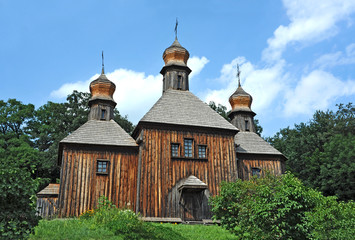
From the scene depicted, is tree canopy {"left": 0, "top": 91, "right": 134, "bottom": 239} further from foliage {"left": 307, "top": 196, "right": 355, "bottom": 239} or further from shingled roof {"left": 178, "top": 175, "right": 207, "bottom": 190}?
foliage {"left": 307, "top": 196, "right": 355, "bottom": 239}

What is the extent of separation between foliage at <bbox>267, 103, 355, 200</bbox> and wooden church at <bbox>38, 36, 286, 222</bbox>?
14.2 metres

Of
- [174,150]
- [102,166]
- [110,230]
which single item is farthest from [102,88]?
[110,230]

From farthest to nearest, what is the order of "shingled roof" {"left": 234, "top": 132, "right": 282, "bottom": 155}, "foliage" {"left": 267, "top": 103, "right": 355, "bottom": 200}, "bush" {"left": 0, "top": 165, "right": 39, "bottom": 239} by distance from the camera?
"foliage" {"left": 267, "top": 103, "right": 355, "bottom": 200} → "shingled roof" {"left": 234, "top": 132, "right": 282, "bottom": 155} → "bush" {"left": 0, "top": 165, "right": 39, "bottom": 239}

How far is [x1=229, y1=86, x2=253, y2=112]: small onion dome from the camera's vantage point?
27.9 m

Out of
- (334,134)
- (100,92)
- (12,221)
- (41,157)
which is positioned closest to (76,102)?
(41,157)

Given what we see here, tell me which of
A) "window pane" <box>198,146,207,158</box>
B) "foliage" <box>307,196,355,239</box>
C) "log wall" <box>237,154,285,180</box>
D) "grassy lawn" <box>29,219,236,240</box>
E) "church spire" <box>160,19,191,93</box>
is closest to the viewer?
"foliage" <box>307,196,355,239</box>

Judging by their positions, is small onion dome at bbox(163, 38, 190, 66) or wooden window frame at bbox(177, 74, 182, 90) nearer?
wooden window frame at bbox(177, 74, 182, 90)

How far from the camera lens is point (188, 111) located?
839 inches

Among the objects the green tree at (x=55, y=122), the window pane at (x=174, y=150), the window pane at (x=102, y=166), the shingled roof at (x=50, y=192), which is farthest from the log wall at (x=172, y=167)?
the green tree at (x=55, y=122)

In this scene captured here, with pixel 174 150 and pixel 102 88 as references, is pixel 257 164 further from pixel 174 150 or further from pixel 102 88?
pixel 102 88

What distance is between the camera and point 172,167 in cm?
1894

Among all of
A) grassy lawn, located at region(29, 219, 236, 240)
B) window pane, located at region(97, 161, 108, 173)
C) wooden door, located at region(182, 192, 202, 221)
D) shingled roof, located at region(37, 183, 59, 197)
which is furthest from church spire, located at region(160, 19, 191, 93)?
grassy lawn, located at region(29, 219, 236, 240)

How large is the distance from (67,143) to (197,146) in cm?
770

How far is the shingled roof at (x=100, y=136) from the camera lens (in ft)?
65.4
